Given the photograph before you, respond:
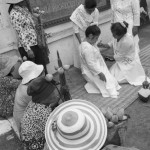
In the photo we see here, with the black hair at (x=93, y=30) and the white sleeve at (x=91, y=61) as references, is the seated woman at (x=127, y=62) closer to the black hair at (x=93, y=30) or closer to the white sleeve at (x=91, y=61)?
the black hair at (x=93, y=30)

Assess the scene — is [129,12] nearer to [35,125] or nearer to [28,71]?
[28,71]

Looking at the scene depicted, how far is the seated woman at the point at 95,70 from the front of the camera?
417 cm

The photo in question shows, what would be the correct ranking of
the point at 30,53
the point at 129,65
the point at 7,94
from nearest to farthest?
the point at 7,94 < the point at 30,53 < the point at 129,65

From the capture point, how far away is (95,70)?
4.21 m

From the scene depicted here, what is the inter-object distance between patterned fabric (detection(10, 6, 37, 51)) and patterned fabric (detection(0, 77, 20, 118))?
826 mm

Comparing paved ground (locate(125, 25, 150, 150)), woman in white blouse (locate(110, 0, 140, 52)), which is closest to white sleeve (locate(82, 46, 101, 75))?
paved ground (locate(125, 25, 150, 150))

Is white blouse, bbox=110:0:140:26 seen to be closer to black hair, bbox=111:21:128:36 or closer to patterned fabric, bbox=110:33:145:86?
patterned fabric, bbox=110:33:145:86

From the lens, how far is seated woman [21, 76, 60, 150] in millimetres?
2607

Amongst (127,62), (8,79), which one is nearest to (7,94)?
(8,79)

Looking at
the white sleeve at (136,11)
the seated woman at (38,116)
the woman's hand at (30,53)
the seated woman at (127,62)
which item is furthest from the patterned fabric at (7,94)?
the white sleeve at (136,11)

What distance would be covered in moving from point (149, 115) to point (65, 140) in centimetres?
199

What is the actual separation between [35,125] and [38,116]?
11cm

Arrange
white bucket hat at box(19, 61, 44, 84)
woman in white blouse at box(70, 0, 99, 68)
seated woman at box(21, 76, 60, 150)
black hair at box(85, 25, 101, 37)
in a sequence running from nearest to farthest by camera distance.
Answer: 1. seated woman at box(21, 76, 60, 150)
2. white bucket hat at box(19, 61, 44, 84)
3. black hair at box(85, 25, 101, 37)
4. woman in white blouse at box(70, 0, 99, 68)

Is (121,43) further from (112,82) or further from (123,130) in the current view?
(123,130)
